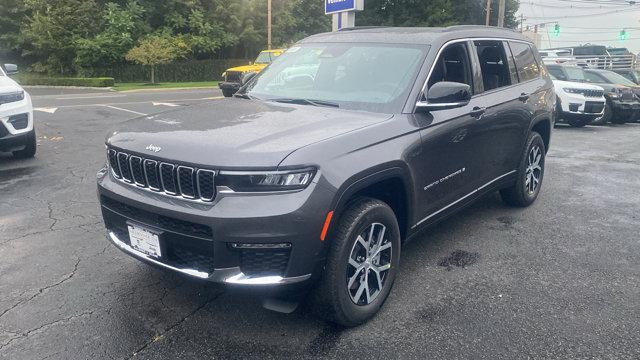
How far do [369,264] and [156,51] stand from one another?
99.0 ft

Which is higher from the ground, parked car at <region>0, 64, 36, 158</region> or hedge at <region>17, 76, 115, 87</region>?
hedge at <region>17, 76, 115, 87</region>

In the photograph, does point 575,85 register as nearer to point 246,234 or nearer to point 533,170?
point 533,170

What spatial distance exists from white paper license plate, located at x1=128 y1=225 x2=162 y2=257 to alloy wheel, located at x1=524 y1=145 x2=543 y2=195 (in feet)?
13.5

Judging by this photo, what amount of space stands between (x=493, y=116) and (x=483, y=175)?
0.53 metres

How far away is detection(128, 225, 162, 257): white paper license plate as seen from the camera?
9.98ft

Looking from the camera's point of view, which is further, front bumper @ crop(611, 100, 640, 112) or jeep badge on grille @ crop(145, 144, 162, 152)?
front bumper @ crop(611, 100, 640, 112)

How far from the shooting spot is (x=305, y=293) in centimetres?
302

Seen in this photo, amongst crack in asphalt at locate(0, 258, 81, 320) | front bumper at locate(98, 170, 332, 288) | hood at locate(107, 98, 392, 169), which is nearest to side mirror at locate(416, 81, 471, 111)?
hood at locate(107, 98, 392, 169)

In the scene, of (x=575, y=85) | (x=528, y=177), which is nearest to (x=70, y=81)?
(x=575, y=85)

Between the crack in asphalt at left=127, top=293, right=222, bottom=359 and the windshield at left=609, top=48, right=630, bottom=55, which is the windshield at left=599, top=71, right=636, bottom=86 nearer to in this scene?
the crack in asphalt at left=127, top=293, right=222, bottom=359

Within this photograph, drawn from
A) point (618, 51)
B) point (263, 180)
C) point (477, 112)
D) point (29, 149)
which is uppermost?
point (618, 51)

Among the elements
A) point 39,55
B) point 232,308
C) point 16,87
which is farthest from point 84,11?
point 232,308

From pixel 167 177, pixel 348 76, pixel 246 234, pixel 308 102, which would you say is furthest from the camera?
pixel 348 76

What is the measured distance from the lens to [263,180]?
278 centimetres
